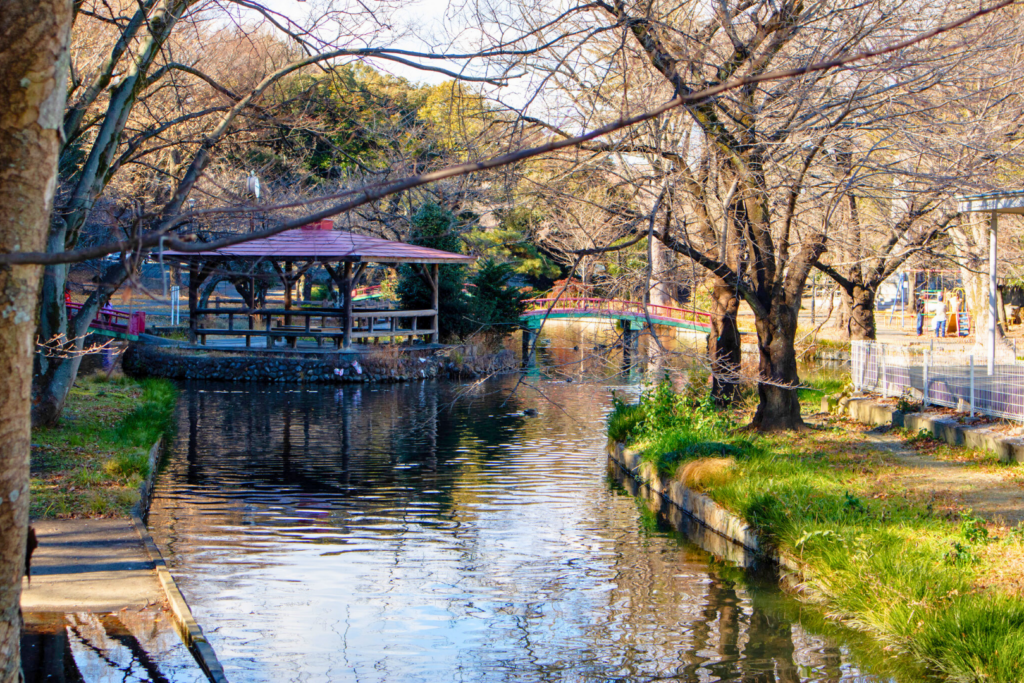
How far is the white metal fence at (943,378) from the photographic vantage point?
11.3 m

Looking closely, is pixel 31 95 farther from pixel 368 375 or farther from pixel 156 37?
pixel 368 375

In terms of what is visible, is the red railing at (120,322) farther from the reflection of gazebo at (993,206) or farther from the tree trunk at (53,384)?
the reflection of gazebo at (993,206)

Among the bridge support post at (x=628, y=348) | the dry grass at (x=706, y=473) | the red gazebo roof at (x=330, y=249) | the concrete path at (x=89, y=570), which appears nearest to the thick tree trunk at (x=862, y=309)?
the red gazebo roof at (x=330, y=249)

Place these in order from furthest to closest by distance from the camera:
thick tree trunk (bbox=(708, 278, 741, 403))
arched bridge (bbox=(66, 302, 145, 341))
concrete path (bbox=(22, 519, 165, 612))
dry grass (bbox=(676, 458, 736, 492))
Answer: arched bridge (bbox=(66, 302, 145, 341)) → thick tree trunk (bbox=(708, 278, 741, 403)) → dry grass (bbox=(676, 458, 736, 492)) → concrete path (bbox=(22, 519, 165, 612))

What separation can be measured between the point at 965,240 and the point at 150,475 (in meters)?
16.6

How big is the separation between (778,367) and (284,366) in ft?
49.3

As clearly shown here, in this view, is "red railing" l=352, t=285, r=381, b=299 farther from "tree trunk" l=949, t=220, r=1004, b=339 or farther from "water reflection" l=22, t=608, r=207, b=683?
"water reflection" l=22, t=608, r=207, b=683

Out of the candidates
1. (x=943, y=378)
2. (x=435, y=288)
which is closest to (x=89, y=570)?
(x=943, y=378)

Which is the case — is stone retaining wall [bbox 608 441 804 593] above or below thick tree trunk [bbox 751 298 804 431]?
below

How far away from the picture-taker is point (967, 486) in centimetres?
939

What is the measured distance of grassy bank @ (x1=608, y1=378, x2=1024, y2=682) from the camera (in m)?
5.69

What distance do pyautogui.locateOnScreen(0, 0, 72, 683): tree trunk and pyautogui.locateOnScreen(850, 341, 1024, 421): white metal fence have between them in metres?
10.8

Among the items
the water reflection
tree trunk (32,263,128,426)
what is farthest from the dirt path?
tree trunk (32,263,128,426)

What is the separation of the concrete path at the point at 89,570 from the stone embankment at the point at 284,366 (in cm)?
1617
